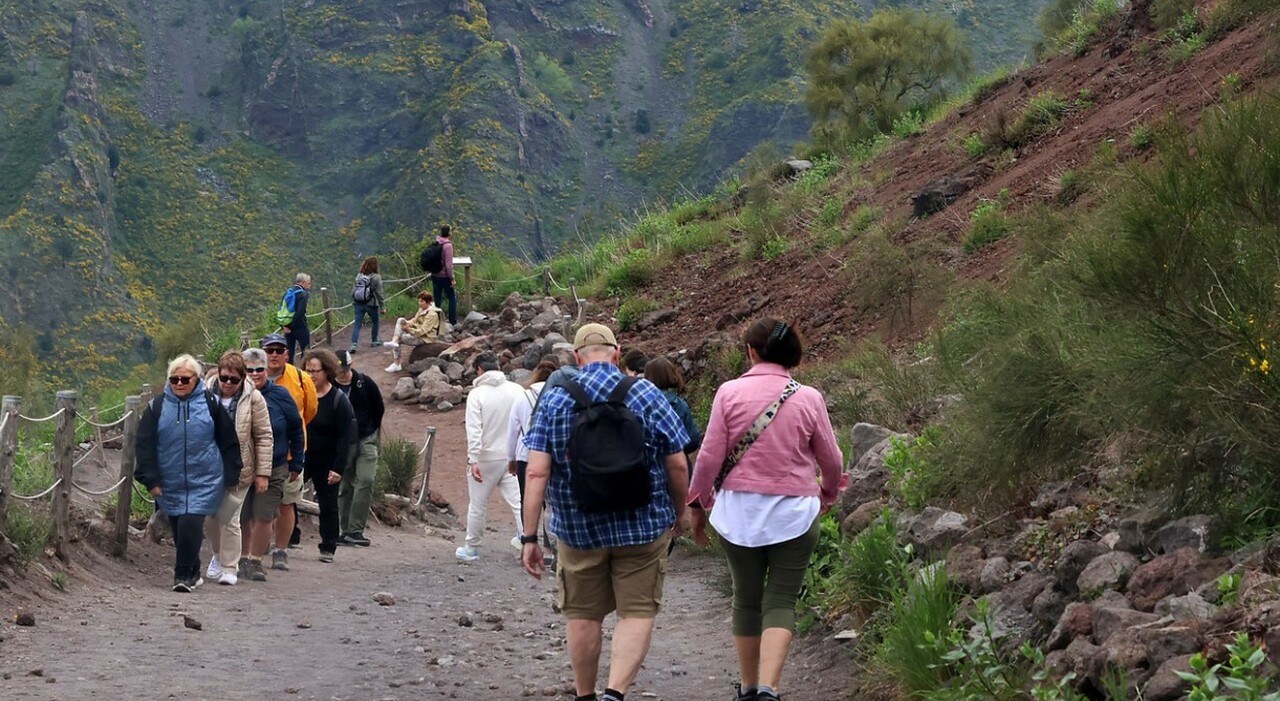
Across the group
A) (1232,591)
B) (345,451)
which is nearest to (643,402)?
(1232,591)

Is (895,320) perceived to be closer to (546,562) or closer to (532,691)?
(546,562)

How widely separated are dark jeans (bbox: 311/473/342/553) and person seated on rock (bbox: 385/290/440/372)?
1385 cm

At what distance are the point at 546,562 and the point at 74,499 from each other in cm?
415

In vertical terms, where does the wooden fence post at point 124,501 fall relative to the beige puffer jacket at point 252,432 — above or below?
below

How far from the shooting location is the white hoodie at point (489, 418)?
38.7ft

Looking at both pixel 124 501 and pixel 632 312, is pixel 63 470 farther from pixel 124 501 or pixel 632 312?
pixel 632 312

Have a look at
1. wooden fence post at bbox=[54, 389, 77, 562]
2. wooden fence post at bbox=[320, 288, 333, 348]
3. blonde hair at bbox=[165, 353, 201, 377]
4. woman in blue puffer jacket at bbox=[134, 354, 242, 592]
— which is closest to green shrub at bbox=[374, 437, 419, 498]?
wooden fence post at bbox=[54, 389, 77, 562]

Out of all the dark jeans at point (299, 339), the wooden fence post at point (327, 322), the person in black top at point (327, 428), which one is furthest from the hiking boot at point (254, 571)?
the wooden fence post at point (327, 322)

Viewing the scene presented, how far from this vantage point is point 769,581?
605 centimetres

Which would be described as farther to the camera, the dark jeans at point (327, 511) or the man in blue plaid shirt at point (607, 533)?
the dark jeans at point (327, 511)

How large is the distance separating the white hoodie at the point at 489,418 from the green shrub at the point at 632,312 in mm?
12462

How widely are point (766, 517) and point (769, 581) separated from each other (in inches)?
11.5

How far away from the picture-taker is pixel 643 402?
19.3 ft

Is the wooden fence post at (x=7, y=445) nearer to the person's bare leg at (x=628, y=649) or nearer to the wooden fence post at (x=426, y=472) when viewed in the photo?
the person's bare leg at (x=628, y=649)
